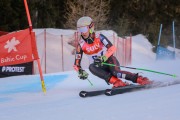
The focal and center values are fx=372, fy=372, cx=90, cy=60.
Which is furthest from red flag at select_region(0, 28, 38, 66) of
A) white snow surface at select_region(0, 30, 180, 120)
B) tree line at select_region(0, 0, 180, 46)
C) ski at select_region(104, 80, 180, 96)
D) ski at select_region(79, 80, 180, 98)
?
tree line at select_region(0, 0, 180, 46)

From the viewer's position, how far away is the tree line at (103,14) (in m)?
22.4

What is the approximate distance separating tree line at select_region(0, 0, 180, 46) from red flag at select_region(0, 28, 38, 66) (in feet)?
41.8

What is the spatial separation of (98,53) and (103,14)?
18.1 metres

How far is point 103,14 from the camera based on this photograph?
25281mm

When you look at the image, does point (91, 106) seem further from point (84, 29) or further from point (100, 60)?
point (84, 29)

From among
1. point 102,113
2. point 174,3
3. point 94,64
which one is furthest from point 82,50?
point 174,3

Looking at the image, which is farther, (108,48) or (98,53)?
(98,53)

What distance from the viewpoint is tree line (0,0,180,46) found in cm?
2242

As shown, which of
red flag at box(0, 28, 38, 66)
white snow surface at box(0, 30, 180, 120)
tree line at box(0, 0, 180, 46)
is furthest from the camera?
tree line at box(0, 0, 180, 46)

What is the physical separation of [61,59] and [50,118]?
1206 centimetres

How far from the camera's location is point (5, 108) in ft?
19.5

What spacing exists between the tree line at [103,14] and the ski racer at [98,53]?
14350 millimetres

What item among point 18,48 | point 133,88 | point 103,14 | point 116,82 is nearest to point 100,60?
point 116,82

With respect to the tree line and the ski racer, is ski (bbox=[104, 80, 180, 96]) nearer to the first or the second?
the ski racer
